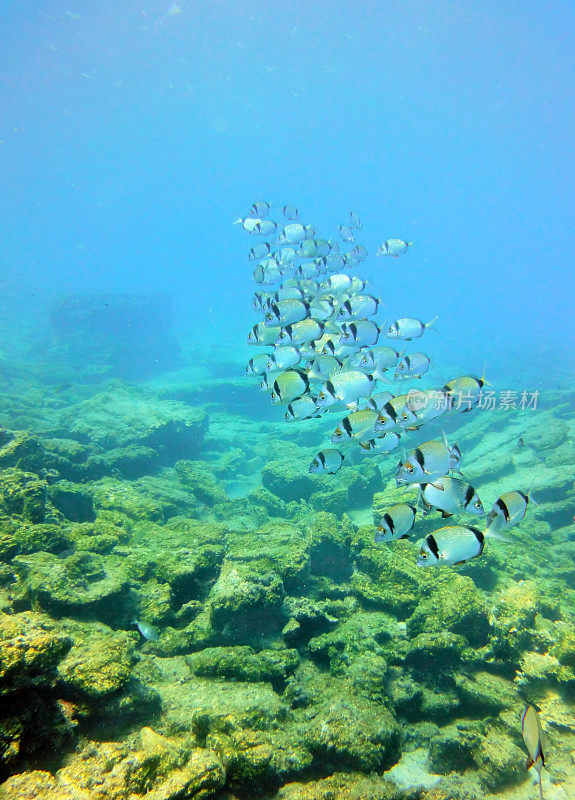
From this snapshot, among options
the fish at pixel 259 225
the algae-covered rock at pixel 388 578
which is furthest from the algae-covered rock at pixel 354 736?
the fish at pixel 259 225

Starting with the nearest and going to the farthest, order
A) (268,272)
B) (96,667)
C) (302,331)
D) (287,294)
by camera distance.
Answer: (96,667) < (302,331) < (287,294) < (268,272)

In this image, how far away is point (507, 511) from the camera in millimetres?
3232

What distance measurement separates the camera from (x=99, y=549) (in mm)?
5973

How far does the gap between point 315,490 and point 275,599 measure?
6.50m

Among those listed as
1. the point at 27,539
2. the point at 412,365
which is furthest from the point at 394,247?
the point at 27,539

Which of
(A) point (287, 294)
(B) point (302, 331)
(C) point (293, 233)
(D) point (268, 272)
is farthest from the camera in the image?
(C) point (293, 233)

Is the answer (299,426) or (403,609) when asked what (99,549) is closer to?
(403,609)

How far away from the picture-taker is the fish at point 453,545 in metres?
2.84

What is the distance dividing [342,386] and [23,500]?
5.96m

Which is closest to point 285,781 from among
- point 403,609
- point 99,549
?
point 403,609

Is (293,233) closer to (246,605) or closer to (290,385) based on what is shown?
(290,385)

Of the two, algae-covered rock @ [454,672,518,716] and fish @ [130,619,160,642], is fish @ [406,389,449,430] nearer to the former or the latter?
algae-covered rock @ [454,672,518,716]

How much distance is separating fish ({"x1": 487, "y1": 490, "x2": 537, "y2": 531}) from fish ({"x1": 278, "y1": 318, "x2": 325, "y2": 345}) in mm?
3037

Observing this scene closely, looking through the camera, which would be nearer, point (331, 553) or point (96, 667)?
point (96, 667)
